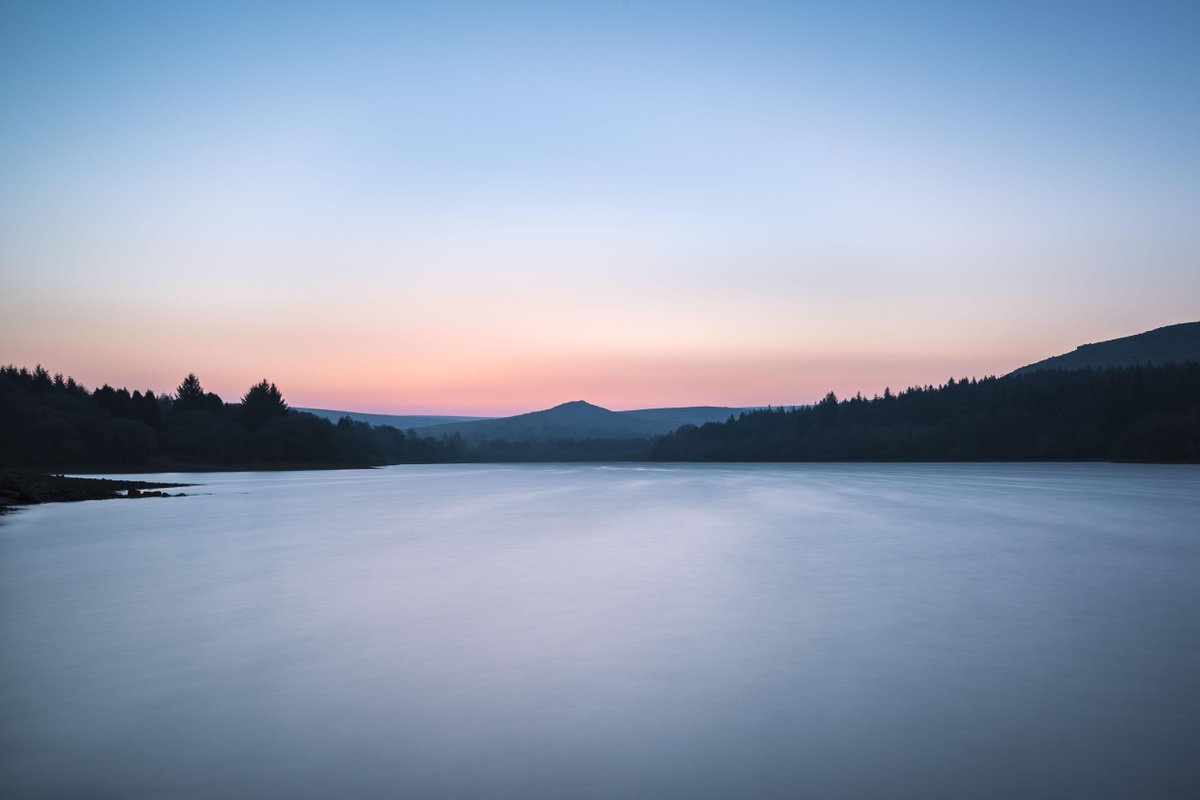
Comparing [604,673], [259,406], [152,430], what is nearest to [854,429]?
[259,406]

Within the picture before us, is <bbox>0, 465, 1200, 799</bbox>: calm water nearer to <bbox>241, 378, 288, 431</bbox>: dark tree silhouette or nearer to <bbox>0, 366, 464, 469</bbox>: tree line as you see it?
<bbox>0, 366, 464, 469</bbox>: tree line

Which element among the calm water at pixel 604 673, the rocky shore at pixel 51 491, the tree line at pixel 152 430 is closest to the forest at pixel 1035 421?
the tree line at pixel 152 430

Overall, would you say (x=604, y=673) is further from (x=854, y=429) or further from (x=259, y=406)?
(x=854, y=429)

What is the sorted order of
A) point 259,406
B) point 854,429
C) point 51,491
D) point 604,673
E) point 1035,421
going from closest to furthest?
point 604,673, point 51,491, point 259,406, point 1035,421, point 854,429

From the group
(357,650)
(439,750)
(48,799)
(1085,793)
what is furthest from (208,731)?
(1085,793)

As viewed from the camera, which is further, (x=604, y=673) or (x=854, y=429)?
(x=854, y=429)

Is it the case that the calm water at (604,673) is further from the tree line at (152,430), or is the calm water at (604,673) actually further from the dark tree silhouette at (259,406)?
the dark tree silhouette at (259,406)

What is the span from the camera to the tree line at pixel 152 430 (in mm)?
87500

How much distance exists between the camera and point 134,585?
17.5 meters

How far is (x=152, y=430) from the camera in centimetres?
10988

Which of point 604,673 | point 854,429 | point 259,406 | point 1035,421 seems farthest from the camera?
point 854,429

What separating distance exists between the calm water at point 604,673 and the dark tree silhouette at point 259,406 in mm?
115621

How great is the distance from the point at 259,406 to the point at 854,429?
121 metres

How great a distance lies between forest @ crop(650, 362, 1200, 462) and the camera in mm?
127938
